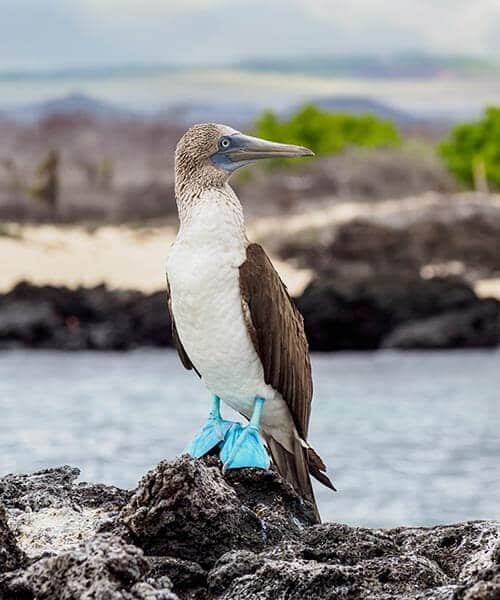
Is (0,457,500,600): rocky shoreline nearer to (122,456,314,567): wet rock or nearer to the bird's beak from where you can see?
(122,456,314,567): wet rock

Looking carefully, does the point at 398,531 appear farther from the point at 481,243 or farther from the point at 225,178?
the point at 481,243

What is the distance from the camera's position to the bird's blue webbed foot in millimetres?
5547

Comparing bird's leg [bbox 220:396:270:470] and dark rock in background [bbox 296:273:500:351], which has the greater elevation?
bird's leg [bbox 220:396:270:470]

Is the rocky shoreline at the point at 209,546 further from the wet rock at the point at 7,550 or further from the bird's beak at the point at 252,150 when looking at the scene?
the bird's beak at the point at 252,150

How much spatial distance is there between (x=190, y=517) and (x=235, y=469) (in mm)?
733

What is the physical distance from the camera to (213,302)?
17.4 feet

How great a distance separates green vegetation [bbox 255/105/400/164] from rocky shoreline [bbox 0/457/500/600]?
4038 cm

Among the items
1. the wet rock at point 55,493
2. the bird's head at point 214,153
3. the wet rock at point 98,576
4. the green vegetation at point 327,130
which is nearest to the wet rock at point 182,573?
the wet rock at point 98,576

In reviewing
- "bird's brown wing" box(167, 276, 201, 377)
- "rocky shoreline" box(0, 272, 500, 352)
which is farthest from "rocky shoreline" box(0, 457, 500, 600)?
"rocky shoreline" box(0, 272, 500, 352)

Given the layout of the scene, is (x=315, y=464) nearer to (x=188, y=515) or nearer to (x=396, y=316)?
(x=188, y=515)

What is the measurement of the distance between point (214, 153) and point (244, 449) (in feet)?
4.23

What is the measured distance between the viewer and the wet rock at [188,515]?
15.2ft

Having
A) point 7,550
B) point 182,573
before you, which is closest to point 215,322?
point 182,573

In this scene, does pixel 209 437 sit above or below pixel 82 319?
above
